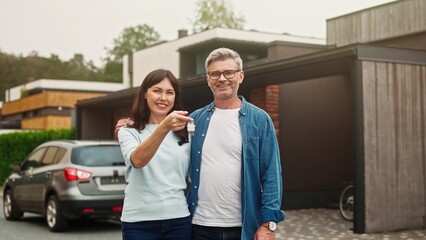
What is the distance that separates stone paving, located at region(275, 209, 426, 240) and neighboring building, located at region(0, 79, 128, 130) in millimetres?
32069

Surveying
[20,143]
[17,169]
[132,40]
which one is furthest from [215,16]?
[17,169]

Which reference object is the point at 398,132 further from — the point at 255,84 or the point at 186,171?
the point at 186,171

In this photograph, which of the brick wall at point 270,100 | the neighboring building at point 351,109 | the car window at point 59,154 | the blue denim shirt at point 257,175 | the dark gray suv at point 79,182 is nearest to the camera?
the blue denim shirt at point 257,175

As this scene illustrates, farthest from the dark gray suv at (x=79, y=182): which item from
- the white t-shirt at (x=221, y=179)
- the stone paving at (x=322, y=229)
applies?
the white t-shirt at (x=221, y=179)

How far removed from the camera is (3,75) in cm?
8519

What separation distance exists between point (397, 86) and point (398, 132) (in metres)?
0.77

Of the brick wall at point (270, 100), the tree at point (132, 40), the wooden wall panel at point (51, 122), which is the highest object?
the tree at point (132, 40)

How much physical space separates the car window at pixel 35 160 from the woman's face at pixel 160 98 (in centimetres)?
972

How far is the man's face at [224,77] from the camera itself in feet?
12.3

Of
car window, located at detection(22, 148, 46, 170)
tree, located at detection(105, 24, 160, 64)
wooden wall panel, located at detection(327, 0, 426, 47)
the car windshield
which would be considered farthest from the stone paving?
tree, located at detection(105, 24, 160, 64)

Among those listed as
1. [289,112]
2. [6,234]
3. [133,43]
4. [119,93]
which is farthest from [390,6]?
[133,43]

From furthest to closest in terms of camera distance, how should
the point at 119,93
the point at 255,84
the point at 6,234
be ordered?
1. the point at 119,93
2. the point at 255,84
3. the point at 6,234

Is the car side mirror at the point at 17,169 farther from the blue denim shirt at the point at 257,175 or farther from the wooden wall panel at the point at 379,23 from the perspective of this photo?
the blue denim shirt at the point at 257,175

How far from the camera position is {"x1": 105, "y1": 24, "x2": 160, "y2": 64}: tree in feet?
270
